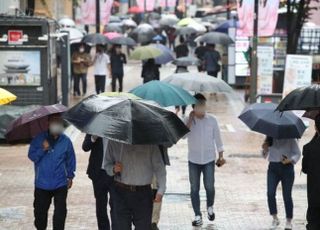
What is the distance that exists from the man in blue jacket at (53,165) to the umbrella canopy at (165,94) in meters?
1.20

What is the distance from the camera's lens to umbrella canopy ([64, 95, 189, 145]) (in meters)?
6.90

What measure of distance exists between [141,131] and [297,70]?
35.8 feet

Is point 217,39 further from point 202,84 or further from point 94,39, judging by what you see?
point 202,84

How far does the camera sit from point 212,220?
404 inches

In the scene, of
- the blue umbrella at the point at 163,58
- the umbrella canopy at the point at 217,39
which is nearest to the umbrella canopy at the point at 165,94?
the blue umbrella at the point at 163,58

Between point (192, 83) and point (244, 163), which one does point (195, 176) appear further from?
point (244, 163)

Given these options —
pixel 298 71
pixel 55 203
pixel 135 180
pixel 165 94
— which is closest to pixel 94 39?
pixel 298 71

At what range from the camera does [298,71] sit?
683 inches

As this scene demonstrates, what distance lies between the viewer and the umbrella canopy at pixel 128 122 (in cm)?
690

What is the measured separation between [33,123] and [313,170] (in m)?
2.92

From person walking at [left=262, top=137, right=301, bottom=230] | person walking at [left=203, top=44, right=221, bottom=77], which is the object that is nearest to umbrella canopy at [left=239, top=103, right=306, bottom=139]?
person walking at [left=262, top=137, right=301, bottom=230]

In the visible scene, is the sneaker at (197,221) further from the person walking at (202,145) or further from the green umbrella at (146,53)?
the green umbrella at (146,53)

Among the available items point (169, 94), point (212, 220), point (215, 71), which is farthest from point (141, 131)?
point (215, 71)

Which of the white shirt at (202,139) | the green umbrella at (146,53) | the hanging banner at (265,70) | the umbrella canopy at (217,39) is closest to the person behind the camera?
the white shirt at (202,139)
